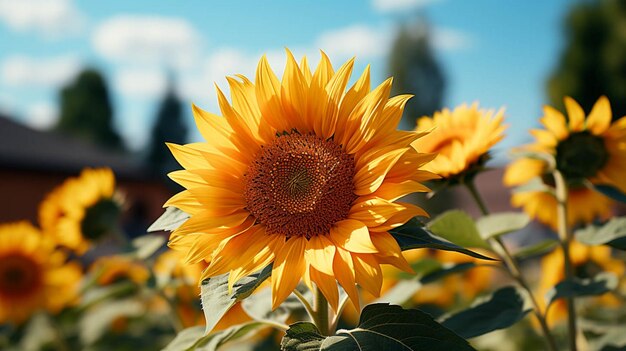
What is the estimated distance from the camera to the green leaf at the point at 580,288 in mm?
1200

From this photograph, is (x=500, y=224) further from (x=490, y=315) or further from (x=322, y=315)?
(x=322, y=315)

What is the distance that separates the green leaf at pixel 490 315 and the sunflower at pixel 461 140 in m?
0.25

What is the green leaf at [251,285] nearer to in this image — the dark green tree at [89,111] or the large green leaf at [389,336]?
the large green leaf at [389,336]

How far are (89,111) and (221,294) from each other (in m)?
48.4

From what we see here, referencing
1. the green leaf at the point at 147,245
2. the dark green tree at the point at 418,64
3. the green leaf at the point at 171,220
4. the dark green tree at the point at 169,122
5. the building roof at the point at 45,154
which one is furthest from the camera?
the dark green tree at the point at 169,122

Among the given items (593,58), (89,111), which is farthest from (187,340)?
(89,111)

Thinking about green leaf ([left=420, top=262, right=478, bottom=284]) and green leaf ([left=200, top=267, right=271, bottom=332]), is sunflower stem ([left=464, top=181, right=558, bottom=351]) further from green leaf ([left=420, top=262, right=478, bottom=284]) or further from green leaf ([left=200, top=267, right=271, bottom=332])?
green leaf ([left=200, top=267, right=271, bottom=332])

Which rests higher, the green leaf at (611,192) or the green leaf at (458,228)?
the green leaf at (458,228)

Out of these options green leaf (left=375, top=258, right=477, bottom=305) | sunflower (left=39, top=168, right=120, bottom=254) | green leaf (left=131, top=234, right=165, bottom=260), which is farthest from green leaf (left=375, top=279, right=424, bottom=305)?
sunflower (left=39, top=168, right=120, bottom=254)

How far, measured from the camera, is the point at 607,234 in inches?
49.8

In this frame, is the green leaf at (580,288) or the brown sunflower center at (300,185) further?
the green leaf at (580,288)

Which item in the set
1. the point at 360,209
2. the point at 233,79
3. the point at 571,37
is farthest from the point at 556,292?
the point at 571,37

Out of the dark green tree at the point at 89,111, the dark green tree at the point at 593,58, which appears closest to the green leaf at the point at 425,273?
the dark green tree at the point at 593,58

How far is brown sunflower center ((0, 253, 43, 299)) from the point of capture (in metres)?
2.82
